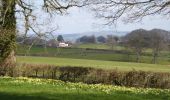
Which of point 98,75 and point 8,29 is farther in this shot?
point 8,29

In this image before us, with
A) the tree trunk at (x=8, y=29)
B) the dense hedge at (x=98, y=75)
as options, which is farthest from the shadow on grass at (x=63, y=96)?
the tree trunk at (x=8, y=29)

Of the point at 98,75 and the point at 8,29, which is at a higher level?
the point at 8,29

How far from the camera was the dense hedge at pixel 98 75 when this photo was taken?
27.7 metres

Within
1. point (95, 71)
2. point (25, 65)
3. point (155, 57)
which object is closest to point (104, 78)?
point (95, 71)

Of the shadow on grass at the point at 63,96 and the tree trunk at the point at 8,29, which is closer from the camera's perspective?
the shadow on grass at the point at 63,96

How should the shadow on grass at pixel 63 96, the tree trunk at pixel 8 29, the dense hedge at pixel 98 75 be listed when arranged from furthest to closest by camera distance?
the tree trunk at pixel 8 29, the dense hedge at pixel 98 75, the shadow on grass at pixel 63 96

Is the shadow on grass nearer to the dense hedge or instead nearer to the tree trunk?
the dense hedge

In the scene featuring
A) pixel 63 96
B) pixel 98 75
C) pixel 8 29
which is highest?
pixel 8 29

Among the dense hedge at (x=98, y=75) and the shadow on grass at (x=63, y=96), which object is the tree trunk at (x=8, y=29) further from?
the shadow on grass at (x=63, y=96)

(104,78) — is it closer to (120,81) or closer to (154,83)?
(120,81)

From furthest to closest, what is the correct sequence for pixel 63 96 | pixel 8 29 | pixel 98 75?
pixel 8 29 < pixel 98 75 < pixel 63 96

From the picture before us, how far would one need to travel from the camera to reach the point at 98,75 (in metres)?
29.5

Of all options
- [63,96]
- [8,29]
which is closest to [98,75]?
[8,29]

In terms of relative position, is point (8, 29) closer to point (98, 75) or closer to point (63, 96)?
point (98, 75)
